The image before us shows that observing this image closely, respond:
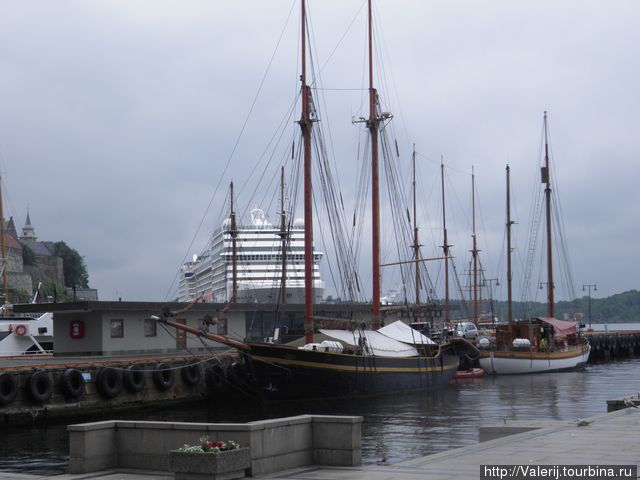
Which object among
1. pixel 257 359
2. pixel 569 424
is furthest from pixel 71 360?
pixel 569 424

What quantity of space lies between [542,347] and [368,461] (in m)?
47.9

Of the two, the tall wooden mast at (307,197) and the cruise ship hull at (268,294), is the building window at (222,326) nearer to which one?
the tall wooden mast at (307,197)

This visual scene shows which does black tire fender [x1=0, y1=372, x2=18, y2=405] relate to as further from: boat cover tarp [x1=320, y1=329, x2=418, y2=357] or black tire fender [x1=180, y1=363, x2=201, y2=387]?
boat cover tarp [x1=320, y1=329, x2=418, y2=357]

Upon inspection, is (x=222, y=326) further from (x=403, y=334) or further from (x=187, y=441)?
(x=187, y=441)

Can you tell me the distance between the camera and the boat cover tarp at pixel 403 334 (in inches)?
1944

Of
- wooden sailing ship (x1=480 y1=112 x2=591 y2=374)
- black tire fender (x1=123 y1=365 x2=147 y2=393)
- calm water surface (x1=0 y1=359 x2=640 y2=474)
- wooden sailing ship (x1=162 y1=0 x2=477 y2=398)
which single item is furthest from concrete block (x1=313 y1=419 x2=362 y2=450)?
wooden sailing ship (x1=480 y1=112 x2=591 y2=374)

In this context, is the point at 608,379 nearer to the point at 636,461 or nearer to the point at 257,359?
the point at 257,359

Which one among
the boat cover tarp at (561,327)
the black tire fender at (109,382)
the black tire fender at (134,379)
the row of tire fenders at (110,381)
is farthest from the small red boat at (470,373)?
the black tire fender at (109,382)

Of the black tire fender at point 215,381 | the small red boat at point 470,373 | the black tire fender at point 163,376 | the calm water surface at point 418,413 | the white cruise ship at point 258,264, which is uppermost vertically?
the white cruise ship at point 258,264

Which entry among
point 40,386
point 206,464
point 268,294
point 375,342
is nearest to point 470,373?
point 375,342

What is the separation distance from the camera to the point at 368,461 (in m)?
21.6

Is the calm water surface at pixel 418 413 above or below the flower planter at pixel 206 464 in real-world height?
below

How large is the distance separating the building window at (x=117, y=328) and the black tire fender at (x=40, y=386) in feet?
42.9

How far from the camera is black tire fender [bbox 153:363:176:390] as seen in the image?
40000 mm
